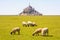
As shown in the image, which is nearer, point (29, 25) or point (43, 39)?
point (43, 39)

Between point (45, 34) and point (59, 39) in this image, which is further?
point (45, 34)

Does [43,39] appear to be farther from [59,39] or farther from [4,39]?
[4,39]

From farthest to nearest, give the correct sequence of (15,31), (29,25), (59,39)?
(29,25), (15,31), (59,39)

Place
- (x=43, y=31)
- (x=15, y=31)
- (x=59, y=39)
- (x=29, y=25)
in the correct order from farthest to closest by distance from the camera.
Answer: (x=29, y=25) < (x=15, y=31) < (x=43, y=31) < (x=59, y=39)

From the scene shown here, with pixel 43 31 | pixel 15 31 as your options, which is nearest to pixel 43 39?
pixel 43 31

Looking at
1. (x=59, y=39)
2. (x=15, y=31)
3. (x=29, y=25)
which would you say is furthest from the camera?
(x=29, y=25)

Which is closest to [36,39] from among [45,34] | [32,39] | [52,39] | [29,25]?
[32,39]

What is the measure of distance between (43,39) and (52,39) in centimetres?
85

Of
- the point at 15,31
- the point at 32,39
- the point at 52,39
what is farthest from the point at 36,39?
the point at 15,31

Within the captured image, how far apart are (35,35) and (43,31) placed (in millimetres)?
1311

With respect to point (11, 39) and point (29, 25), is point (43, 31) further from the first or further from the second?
point (29, 25)

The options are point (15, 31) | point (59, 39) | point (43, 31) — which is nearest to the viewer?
point (59, 39)

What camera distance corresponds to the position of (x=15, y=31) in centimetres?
2238

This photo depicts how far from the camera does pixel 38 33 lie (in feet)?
69.3
